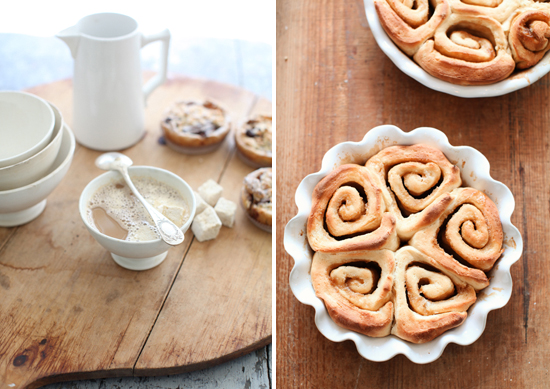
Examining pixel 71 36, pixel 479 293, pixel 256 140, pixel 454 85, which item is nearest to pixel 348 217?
pixel 479 293

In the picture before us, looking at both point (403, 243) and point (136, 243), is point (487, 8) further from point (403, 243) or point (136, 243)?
point (136, 243)

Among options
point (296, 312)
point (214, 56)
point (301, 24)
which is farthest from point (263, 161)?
point (214, 56)

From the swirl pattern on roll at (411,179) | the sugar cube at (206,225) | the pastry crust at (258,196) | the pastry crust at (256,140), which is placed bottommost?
the sugar cube at (206,225)

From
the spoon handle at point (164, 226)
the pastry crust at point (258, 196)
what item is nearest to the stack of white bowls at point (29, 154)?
the spoon handle at point (164, 226)

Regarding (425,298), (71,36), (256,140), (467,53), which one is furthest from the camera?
(256,140)

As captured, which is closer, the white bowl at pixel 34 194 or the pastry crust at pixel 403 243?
the pastry crust at pixel 403 243

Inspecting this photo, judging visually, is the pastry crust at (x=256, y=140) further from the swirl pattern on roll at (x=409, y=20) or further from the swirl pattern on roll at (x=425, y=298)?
the swirl pattern on roll at (x=425, y=298)

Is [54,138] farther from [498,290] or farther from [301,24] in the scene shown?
[498,290]
